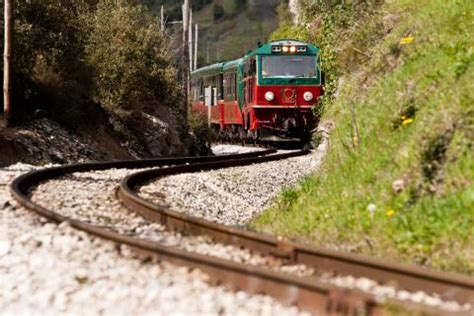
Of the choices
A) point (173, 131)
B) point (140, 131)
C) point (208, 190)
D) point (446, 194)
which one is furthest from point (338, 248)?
point (173, 131)

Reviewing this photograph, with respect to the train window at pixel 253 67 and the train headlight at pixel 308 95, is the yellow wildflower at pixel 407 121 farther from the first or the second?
the train headlight at pixel 308 95

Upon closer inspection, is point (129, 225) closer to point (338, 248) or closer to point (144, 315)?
point (338, 248)

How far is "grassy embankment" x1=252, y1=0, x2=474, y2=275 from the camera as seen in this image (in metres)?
8.09

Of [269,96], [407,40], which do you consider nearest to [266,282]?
[407,40]

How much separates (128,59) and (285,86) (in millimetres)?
7672

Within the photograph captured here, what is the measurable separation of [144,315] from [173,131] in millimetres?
29698

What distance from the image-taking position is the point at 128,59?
113 feet

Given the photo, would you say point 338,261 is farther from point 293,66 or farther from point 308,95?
point 308,95

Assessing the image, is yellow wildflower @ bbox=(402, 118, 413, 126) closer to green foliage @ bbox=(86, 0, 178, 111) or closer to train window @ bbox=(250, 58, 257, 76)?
train window @ bbox=(250, 58, 257, 76)

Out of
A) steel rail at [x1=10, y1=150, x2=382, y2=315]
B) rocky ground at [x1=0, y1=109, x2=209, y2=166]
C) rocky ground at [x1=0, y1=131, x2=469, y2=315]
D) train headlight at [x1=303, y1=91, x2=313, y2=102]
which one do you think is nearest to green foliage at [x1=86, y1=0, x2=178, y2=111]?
rocky ground at [x1=0, y1=109, x2=209, y2=166]

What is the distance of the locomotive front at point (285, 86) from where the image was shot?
2988cm

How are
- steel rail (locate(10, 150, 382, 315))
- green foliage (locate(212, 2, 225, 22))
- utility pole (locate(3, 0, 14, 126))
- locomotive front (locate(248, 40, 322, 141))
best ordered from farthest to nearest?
green foliage (locate(212, 2, 225, 22)), locomotive front (locate(248, 40, 322, 141)), utility pole (locate(3, 0, 14, 126)), steel rail (locate(10, 150, 382, 315))

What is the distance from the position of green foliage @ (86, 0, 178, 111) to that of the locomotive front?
5.88m

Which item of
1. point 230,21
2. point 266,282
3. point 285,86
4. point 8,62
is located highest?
point 230,21
